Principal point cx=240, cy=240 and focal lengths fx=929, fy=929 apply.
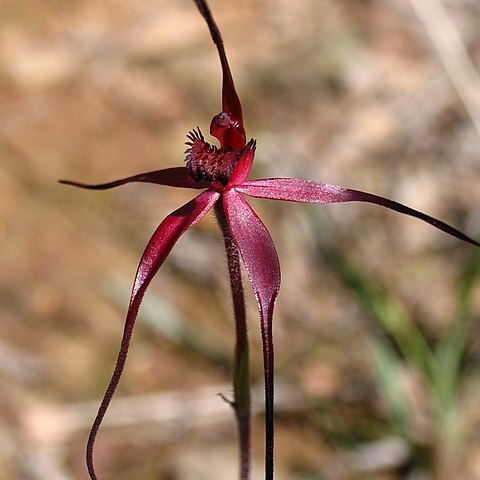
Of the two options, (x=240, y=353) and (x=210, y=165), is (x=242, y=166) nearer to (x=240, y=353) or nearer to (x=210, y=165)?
(x=210, y=165)

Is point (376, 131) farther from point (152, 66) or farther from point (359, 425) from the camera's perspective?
point (359, 425)

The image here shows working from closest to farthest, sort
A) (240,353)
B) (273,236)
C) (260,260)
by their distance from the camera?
(260,260) < (240,353) < (273,236)

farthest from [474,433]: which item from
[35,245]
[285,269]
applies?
[35,245]

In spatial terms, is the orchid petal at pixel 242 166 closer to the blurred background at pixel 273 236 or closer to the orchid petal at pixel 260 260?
the orchid petal at pixel 260 260

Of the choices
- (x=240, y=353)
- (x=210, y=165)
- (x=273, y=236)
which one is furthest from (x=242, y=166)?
(x=273, y=236)

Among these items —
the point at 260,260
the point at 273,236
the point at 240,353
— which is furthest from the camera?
the point at 273,236

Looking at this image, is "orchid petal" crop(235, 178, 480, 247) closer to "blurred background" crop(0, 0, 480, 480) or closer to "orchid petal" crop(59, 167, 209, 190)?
"orchid petal" crop(59, 167, 209, 190)

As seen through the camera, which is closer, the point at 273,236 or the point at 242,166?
the point at 242,166
